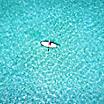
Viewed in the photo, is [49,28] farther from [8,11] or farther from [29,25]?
[8,11]

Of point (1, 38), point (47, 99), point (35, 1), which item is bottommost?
point (47, 99)

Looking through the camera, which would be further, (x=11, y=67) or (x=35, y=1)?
(x=35, y=1)

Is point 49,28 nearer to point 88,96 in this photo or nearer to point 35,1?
point 35,1

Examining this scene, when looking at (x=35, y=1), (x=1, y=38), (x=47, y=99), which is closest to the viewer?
(x=47, y=99)

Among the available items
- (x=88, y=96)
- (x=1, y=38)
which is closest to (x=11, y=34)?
(x=1, y=38)

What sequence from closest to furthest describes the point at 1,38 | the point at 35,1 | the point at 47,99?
the point at 47,99 < the point at 1,38 < the point at 35,1

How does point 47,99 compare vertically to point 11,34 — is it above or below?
below
